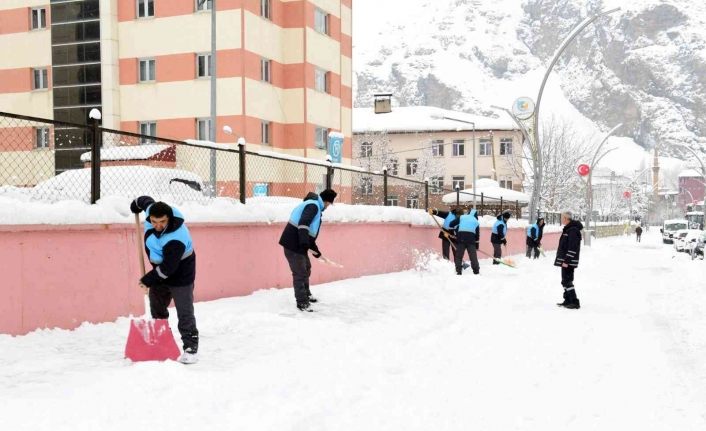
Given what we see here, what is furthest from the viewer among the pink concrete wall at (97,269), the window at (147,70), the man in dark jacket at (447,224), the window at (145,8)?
the window at (147,70)

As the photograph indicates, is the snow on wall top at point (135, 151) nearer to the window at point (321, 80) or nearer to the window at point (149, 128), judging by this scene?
the window at point (149, 128)

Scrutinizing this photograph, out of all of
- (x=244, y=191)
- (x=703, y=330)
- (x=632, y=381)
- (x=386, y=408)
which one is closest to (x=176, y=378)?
(x=386, y=408)

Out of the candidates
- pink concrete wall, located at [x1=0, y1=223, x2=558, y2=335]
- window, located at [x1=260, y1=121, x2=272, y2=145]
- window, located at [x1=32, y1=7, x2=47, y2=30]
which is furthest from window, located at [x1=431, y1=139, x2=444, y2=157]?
pink concrete wall, located at [x1=0, y1=223, x2=558, y2=335]

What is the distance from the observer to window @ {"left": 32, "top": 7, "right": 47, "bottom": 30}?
93.8ft

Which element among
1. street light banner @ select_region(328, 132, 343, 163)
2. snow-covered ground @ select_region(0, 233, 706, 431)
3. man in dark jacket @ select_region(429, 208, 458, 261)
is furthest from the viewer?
street light banner @ select_region(328, 132, 343, 163)

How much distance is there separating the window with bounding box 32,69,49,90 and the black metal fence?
684 inches

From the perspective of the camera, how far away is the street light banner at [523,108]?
24719 mm

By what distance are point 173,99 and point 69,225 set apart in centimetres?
2074

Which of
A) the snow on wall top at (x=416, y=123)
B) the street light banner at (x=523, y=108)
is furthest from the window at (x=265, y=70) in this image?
the snow on wall top at (x=416, y=123)

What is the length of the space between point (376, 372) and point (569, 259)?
543 centimetres

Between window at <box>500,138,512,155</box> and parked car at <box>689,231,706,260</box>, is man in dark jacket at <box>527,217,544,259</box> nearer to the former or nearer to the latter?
parked car at <box>689,231,706,260</box>

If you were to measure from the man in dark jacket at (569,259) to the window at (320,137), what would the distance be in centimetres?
2015

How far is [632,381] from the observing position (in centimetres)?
567

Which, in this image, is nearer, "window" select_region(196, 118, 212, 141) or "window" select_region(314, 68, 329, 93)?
"window" select_region(196, 118, 212, 141)
